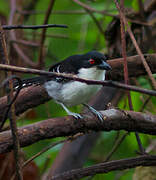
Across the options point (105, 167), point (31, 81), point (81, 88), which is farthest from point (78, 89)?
point (105, 167)

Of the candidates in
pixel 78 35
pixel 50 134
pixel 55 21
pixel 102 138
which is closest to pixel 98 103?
pixel 102 138

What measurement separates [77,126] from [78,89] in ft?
1.60

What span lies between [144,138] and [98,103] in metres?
0.69

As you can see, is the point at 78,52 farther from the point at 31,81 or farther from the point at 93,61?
the point at 93,61

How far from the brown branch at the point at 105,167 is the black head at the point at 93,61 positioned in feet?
2.23

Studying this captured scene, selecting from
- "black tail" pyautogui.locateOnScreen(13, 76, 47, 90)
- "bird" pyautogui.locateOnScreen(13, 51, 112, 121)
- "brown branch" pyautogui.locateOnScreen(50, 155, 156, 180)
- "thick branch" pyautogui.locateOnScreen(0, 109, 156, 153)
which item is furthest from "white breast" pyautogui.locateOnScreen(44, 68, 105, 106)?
"brown branch" pyautogui.locateOnScreen(50, 155, 156, 180)

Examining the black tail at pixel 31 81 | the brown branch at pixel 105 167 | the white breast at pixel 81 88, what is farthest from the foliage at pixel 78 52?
the brown branch at pixel 105 167

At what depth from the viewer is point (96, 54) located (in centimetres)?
254

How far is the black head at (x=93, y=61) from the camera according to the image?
8.21 feet

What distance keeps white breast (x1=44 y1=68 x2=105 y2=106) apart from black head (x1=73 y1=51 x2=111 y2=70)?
41 millimetres

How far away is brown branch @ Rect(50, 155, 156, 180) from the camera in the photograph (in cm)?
220

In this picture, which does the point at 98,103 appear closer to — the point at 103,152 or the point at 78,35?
the point at 103,152

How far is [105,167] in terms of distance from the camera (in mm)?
2244

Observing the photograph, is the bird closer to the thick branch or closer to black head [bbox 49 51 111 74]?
black head [bbox 49 51 111 74]
